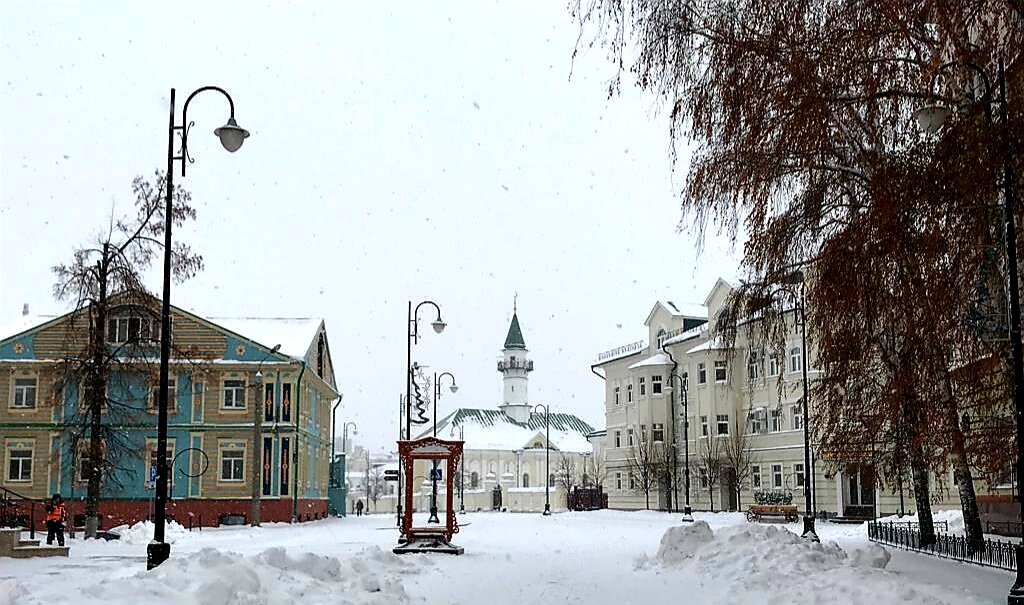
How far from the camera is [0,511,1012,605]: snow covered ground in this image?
568 inches

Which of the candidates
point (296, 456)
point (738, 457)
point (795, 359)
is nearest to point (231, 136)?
point (296, 456)

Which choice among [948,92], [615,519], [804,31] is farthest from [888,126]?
[615,519]

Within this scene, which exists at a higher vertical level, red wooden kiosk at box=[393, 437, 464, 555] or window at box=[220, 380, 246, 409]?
window at box=[220, 380, 246, 409]

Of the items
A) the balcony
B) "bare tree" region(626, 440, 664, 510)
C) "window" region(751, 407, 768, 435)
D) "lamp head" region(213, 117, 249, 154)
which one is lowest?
"bare tree" region(626, 440, 664, 510)

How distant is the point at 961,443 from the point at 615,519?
142ft

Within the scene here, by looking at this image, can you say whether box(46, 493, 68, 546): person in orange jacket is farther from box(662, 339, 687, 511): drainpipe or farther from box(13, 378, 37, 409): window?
box(662, 339, 687, 511): drainpipe

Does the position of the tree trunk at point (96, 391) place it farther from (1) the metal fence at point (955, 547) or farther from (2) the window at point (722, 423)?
(2) the window at point (722, 423)

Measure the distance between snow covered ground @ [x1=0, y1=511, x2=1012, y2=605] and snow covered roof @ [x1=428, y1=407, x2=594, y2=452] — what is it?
318 feet

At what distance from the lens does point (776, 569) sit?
776 inches

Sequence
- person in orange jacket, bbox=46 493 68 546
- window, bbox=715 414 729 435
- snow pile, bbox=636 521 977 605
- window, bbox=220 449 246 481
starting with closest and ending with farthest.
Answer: snow pile, bbox=636 521 977 605 → person in orange jacket, bbox=46 493 68 546 → window, bbox=220 449 246 481 → window, bbox=715 414 729 435

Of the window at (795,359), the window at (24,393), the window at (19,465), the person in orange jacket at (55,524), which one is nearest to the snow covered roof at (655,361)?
the window at (795,359)

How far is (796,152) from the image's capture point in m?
17.6

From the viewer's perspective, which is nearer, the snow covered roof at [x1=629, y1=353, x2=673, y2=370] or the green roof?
the snow covered roof at [x1=629, y1=353, x2=673, y2=370]

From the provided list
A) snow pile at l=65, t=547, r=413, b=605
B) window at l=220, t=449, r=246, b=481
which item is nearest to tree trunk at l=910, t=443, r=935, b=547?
snow pile at l=65, t=547, r=413, b=605
